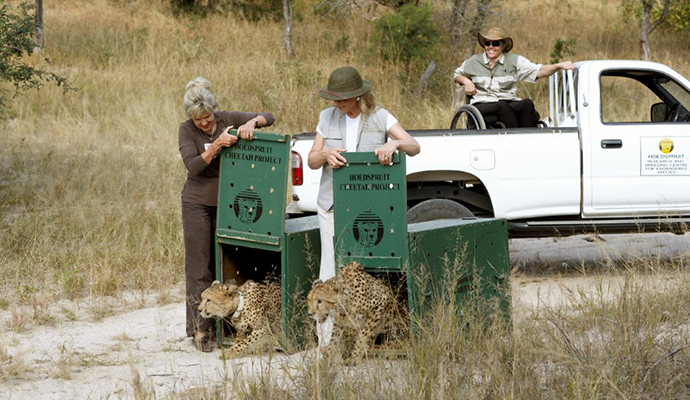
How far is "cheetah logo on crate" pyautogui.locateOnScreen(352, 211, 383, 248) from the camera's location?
539cm

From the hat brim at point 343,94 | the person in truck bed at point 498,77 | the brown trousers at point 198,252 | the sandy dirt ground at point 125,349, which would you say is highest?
the person in truck bed at point 498,77

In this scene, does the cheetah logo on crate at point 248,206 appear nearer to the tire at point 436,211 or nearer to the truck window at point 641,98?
the tire at point 436,211

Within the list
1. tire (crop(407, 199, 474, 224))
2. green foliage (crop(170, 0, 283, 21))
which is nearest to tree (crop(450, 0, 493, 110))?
green foliage (crop(170, 0, 283, 21))

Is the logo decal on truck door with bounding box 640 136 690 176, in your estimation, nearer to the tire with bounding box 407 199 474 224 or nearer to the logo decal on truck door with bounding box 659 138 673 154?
the logo decal on truck door with bounding box 659 138 673 154

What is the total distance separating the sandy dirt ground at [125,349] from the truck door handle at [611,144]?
973mm

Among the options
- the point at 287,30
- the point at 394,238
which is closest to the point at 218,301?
the point at 394,238

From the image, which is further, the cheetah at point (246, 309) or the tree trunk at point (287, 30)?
the tree trunk at point (287, 30)

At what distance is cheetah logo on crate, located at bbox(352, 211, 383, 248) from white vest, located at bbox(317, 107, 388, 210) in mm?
310

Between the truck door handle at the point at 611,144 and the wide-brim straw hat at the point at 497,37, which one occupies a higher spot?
the wide-brim straw hat at the point at 497,37

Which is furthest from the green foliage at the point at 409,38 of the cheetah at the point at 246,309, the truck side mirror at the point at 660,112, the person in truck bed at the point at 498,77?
the cheetah at the point at 246,309

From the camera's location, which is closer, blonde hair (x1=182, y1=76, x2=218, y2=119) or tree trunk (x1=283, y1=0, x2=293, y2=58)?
blonde hair (x1=182, y1=76, x2=218, y2=119)

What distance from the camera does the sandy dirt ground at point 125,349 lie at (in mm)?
5360

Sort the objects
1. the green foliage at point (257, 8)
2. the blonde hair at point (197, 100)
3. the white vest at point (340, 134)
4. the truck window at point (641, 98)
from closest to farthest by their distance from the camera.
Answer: the white vest at point (340, 134) → the blonde hair at point (197, 100) → the truck window at point (641, 98) → the green foliage at point (257, 8)

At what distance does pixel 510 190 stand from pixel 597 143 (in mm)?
827
